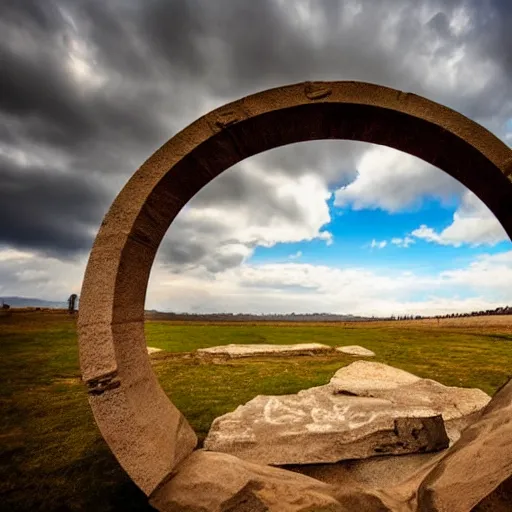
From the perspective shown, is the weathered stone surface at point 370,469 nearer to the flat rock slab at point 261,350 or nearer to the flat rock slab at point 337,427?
the flat rock slab at point 337,427

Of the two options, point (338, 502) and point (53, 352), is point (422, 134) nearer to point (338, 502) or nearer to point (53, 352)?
point (338, 502)

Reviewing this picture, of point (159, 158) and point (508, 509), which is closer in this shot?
point (508, 509)

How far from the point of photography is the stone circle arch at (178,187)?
3.34 meters

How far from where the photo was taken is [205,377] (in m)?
9.54

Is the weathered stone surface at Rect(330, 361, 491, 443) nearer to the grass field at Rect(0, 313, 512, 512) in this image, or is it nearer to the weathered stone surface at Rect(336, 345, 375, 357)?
the grass field at Rect(0, 313, 512, 512)

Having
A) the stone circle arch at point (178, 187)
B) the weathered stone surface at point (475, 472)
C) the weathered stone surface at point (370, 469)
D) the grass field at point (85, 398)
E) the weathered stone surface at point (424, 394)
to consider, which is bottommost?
the weathered stone surface at point (370, 469)

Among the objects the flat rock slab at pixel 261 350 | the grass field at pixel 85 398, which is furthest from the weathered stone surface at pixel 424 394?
the flat rock slab at pixel 261 350

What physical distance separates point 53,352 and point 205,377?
363 inches

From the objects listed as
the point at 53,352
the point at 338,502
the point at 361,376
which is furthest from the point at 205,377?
the point at 53,352

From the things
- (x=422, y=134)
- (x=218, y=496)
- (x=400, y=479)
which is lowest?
(x=400, y=479)

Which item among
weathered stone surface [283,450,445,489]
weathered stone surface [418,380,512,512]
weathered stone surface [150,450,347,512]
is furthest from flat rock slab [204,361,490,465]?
weathered stone surface [418,380,512,512]

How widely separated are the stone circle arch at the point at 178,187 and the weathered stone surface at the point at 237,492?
0.58 feet

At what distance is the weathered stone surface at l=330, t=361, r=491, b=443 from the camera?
535 centimetres

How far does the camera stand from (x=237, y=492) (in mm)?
3146
